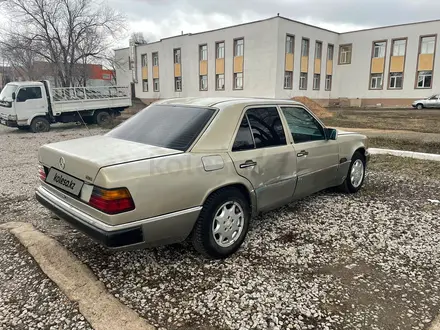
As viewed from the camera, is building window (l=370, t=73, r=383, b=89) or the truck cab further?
building window (l=370, t=73, r=383, b=89)

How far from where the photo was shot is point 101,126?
1691 cm

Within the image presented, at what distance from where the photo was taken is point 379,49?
3409 cm

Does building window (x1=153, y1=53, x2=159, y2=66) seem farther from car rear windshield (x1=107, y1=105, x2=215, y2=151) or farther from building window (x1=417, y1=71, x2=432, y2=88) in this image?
car rear windshield (x1=107, y1=105, x2=215, y2=151)

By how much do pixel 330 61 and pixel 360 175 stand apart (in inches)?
1348

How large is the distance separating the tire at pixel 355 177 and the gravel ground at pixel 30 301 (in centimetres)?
418

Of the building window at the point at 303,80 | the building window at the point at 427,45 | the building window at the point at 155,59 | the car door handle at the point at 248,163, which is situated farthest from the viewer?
the building window at the point at 155,59

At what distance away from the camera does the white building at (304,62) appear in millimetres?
30422

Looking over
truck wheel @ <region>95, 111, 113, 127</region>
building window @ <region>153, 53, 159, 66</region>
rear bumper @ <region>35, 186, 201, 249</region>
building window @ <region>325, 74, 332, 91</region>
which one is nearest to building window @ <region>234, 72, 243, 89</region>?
building window @ <region>325, 74, 332, 91</region>

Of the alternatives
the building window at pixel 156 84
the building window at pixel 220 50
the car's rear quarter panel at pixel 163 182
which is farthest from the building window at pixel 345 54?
the car's rear quarter panel at pixel 163 182

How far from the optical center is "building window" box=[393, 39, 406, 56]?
32.7 metres

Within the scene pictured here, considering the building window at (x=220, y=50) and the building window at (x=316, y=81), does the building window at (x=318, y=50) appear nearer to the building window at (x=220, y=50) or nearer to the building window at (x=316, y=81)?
the building window at (x=316, y=81)

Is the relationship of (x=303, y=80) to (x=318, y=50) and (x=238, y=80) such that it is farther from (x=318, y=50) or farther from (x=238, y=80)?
(x=238, y=80)

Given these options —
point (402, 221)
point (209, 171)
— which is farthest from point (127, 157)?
point (402, 221)

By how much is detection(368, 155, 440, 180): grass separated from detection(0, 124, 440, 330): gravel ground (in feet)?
7.54
